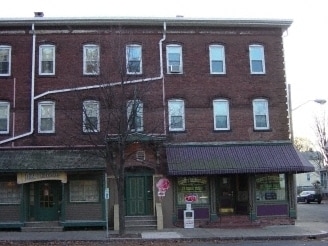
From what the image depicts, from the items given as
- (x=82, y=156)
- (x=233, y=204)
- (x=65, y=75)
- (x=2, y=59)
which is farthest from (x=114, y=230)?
(x=2, y=59)

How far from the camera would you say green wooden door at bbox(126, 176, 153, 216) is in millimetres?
25188

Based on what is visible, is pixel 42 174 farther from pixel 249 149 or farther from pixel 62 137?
pixel 249 149

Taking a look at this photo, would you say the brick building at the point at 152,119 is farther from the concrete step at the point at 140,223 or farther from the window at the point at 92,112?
the concrete step at the point at 140,223

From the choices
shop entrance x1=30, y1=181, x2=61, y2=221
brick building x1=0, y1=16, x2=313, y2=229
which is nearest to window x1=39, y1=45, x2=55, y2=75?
brick building x1=0, y1=16, x2=313, y2=229

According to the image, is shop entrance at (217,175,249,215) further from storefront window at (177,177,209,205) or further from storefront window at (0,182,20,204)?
storefront window at (0,182,20,204)

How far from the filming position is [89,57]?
85.3 ft

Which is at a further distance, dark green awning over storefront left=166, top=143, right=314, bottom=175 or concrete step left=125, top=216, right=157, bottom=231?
concrete step left=125, top=216, right=157, bottom=231

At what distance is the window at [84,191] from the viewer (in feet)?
81.3

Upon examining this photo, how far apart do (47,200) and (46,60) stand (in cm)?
710

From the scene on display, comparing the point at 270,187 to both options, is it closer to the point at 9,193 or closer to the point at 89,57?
the point at 89,57

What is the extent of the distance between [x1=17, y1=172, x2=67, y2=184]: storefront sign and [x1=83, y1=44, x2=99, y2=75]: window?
5453mm

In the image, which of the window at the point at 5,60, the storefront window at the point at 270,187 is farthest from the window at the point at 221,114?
the window at the point at 5,60

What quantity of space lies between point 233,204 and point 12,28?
47.9 feet

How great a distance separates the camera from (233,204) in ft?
86.4
